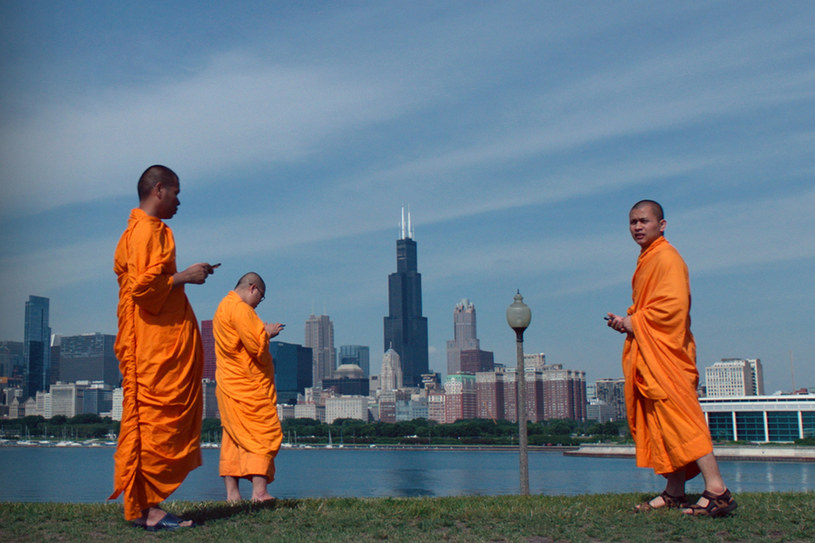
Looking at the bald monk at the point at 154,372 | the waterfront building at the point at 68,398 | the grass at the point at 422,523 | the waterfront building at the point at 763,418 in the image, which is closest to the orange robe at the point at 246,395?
the grass at the point at 422,523

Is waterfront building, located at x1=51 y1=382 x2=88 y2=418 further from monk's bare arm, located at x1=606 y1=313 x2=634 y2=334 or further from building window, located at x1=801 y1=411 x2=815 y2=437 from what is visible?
monk's bare arm, located at x1=606 y1=313 x2=634 y2=334

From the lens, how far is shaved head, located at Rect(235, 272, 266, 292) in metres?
8.18

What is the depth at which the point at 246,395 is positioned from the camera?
752cm

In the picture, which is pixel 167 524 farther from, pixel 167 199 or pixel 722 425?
pixel 722 425

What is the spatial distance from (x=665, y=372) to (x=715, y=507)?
1016 mm

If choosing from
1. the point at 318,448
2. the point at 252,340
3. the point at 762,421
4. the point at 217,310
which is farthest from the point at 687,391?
the point at 318,448

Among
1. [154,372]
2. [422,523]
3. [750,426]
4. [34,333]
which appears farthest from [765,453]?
[154,372]

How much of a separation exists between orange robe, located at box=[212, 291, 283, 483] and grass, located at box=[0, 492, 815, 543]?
1.58 ft

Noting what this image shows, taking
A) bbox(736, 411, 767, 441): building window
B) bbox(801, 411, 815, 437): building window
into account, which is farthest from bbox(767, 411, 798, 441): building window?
bbox(801, 411, 815, 437): building window

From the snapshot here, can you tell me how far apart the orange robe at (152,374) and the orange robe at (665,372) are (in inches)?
129

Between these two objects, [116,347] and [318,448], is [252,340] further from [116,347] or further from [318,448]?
[318,448]

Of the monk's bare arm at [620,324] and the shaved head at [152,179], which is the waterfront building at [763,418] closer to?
the monk's bare arm at [620,324]

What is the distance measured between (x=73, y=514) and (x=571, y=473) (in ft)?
219

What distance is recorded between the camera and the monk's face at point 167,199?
20.6ft
